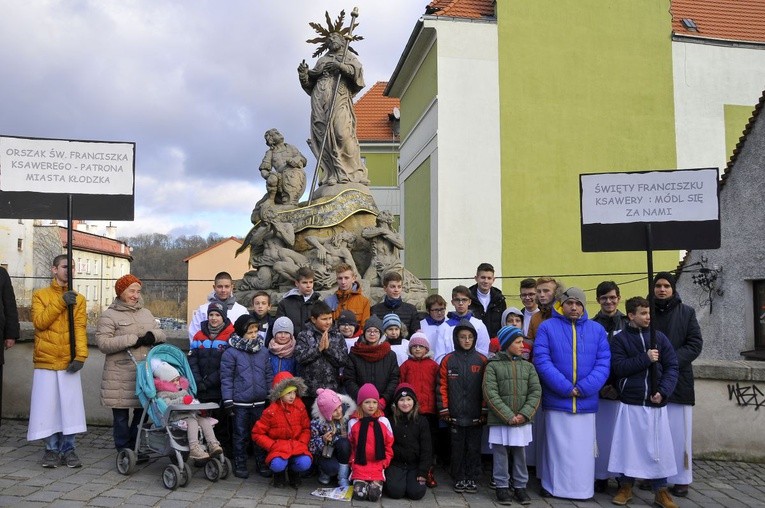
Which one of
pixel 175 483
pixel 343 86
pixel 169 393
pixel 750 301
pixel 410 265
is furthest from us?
pixel 410 265

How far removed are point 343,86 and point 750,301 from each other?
30.3 ft

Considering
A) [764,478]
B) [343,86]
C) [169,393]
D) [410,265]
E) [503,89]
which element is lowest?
[764,478]

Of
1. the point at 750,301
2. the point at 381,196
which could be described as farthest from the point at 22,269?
the point at 750,301

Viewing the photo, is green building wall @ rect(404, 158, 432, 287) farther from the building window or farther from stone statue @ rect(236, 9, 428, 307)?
stone statue @ rect(236, 9, 428, 307)

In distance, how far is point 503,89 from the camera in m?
23.6

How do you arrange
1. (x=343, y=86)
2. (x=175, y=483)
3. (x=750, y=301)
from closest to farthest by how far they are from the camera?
(x=175, y=483), (x=343, y=86), (x=750, y=301)

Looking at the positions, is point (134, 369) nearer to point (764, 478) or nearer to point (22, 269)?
point (764, 478)

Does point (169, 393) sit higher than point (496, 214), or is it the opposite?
point (496, 214)

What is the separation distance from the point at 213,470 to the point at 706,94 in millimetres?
23686

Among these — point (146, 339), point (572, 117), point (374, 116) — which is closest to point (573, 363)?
point (146, 339)

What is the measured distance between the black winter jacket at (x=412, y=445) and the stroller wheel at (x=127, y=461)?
2205 mm

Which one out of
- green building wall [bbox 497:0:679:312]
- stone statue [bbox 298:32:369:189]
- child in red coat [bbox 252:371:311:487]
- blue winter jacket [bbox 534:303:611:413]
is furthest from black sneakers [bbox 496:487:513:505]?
green building wall [bbox 497:0:679:312]

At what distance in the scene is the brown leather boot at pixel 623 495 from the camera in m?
5.98

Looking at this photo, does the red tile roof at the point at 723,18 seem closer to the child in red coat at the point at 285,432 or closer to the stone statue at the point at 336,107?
the stone statue at the point at 336,107
